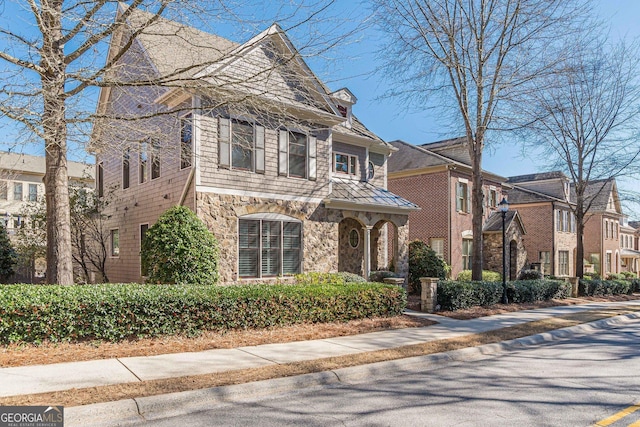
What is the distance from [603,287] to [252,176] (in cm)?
1964

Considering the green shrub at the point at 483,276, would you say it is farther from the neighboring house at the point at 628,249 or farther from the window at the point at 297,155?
the neighboring house at the point at 628,249

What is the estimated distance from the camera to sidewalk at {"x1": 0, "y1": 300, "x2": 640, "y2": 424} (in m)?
5.79

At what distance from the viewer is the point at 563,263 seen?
33.7m

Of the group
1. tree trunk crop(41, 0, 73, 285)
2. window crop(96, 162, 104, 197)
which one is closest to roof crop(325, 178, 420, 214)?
tree trunk crop(41, 0, 73, 285)

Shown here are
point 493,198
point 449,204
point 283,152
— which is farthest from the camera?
point 493,198

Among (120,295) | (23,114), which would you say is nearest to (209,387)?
(120,295)

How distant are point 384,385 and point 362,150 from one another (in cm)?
1434

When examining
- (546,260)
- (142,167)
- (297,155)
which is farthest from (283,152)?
(546,260)

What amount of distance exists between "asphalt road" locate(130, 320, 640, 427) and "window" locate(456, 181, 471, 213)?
17.5m

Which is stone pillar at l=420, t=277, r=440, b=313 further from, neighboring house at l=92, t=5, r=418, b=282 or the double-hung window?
the double-hung window

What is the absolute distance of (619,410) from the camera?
5.25m

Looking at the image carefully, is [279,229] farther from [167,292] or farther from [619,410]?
[619,410]

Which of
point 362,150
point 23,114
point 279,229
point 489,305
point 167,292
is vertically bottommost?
point 489,305
